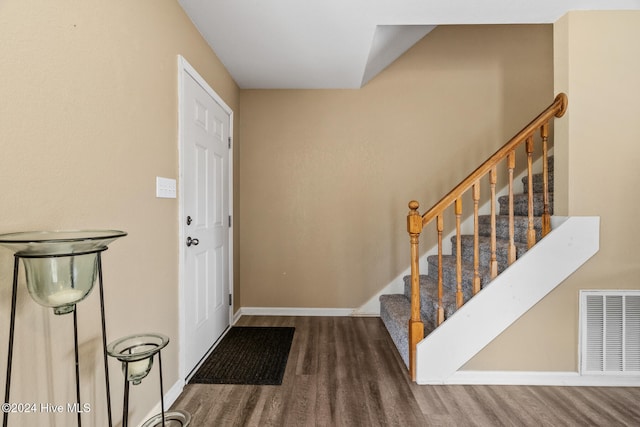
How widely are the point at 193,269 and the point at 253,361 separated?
799 millimetres

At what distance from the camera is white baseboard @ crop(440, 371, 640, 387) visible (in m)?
2.11

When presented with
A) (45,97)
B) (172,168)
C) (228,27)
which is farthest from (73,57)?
(228,27)

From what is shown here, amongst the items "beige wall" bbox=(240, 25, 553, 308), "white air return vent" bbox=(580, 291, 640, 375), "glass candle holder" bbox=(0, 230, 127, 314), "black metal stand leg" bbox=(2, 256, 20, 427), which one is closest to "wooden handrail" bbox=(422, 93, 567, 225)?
"white air return vent" bbox=(580, 291, 640, 375)

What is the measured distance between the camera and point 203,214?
2.47 m

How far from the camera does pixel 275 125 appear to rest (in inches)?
137

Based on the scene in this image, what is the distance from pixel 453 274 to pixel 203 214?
195cm

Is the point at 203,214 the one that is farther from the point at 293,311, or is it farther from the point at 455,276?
the point at 455,276

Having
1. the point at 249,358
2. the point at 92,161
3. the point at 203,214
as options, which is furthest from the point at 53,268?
the point at 249,358

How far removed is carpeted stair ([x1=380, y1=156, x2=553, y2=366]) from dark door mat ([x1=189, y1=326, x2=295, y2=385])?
864 millimetres

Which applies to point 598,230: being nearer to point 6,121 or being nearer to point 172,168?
point 172,168

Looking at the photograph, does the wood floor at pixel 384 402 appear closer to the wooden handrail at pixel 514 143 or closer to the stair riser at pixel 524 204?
the wooden handrail at pixel 514 143

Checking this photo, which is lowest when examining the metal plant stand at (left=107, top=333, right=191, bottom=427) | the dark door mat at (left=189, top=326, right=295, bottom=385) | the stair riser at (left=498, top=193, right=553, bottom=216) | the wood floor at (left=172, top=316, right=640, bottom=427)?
the wood floor at (left=172, top=316, right=640, bottom=427)

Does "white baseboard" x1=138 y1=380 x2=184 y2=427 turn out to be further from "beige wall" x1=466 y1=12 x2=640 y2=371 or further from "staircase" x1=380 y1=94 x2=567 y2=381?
"beige wall" x1=466 y1=12 x2=640 y2=371

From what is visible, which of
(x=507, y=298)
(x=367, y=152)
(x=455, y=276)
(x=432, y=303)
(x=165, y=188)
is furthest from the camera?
(x=367, y=152)
